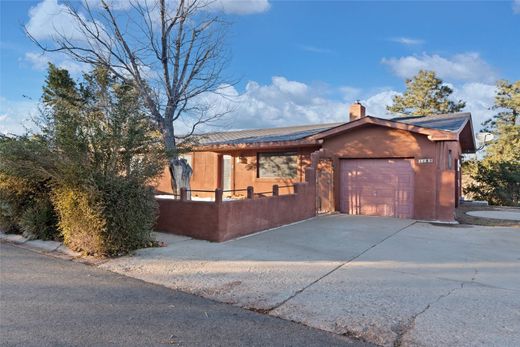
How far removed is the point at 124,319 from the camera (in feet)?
13.3

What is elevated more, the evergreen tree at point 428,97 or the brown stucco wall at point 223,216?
the evergreen tree at point 428,97

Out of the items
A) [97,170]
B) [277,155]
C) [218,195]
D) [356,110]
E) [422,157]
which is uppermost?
[356,110]

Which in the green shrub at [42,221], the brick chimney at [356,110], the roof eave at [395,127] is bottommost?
A: the green shrub at [42,221]

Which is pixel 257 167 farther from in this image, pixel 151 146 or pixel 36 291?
pixel 36 291

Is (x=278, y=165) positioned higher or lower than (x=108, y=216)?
higher

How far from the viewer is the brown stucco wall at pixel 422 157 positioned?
11.6 m

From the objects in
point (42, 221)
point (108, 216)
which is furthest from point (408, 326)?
point (42, 221)

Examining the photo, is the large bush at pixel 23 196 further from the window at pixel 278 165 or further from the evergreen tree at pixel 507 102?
the evergreen tree at pixel 507 102

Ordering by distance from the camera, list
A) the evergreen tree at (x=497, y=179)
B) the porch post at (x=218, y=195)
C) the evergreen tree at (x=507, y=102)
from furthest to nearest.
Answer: the evergreen tree at (x=507, y=102) < the evergreen tree at (x=497, y=179) < the porch post at (x=218, y=195)

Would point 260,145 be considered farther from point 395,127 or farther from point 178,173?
point 395,127

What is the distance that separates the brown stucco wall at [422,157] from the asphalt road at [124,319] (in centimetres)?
929

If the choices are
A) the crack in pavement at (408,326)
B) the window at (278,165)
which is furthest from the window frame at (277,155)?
the crack in pavement at (408,326)

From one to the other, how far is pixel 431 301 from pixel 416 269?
1.57 m

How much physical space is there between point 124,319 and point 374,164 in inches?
415
